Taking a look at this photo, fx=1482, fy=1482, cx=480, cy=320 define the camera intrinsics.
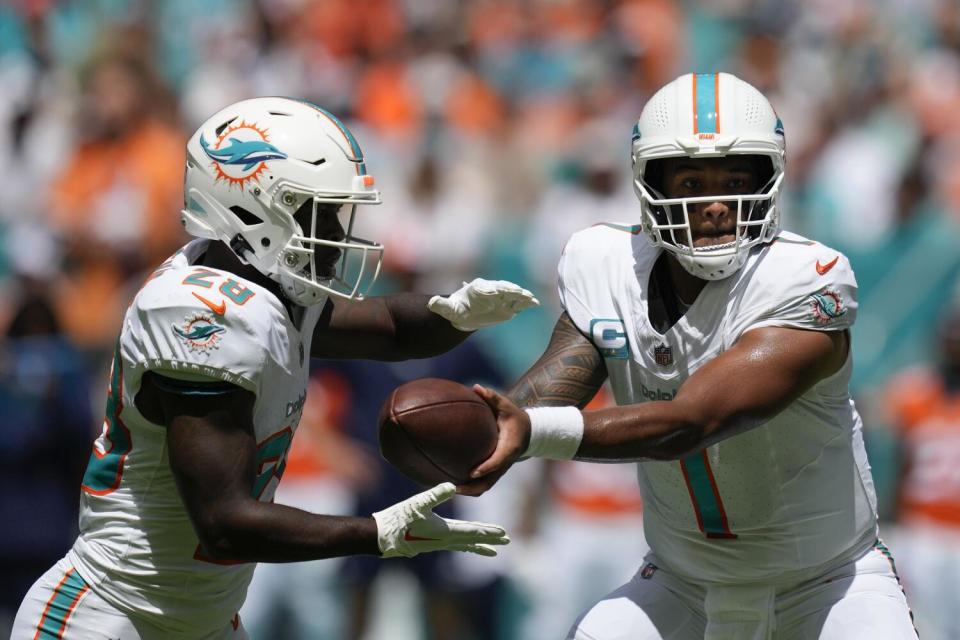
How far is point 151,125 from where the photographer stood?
8398 millimetres

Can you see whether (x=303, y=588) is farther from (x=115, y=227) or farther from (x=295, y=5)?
(x=295, y=5)

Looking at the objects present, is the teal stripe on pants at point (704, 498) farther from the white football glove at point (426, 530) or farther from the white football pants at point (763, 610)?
the white football glove at point (426, 530)

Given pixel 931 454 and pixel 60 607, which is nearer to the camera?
pixel 60 607

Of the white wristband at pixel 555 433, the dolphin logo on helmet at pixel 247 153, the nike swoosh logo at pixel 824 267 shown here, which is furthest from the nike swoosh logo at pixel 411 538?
the nike swoosh logo at pixel 824 267

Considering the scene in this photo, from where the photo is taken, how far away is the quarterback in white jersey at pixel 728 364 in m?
3.69

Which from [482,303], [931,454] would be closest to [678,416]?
[482,303]

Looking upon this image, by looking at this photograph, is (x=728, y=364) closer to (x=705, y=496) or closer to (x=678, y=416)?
(x=678, y=416)

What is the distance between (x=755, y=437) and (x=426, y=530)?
93 centimetres

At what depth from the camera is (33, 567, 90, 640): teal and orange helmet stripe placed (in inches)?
139

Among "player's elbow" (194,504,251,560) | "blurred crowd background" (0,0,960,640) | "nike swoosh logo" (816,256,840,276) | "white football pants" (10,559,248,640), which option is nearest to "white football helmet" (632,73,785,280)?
"nike swoosh logo" (816,256,840,276)

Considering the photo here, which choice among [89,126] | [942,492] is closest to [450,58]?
[89,126]

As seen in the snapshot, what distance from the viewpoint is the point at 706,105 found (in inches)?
150

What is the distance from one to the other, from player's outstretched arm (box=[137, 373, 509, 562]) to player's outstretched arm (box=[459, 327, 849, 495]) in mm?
154

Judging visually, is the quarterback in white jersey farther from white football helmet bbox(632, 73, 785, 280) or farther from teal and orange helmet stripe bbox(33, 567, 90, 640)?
teal and orange helmet stripe bbox(33, 567, 90, 640)
